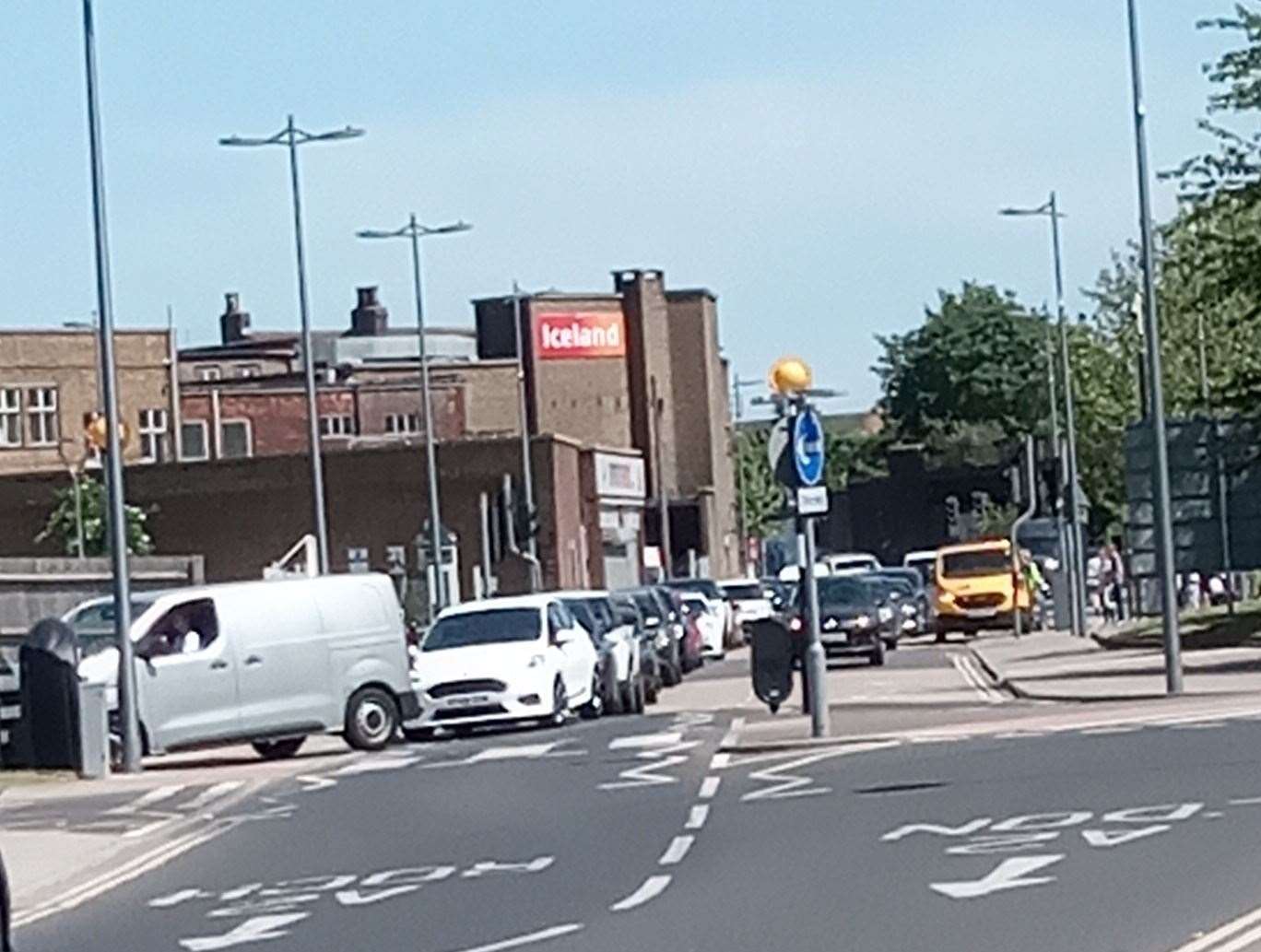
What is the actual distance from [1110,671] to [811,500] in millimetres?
13331

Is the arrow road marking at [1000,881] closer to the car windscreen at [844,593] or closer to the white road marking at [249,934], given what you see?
the white road marking at [249,934]

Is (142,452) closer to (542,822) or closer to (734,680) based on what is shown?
(734,680)

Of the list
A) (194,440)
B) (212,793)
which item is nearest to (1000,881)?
(212,793)

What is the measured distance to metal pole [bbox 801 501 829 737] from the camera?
31.4 metres

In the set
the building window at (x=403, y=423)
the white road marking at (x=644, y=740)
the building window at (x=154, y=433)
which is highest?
the building window at (x=403, y=423)

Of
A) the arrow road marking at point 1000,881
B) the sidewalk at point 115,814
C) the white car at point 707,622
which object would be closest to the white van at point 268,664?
the sidewalk at point 115,814

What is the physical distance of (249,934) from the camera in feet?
59.6

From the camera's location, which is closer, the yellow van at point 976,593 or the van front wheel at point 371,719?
the van front wheel at point 371,719

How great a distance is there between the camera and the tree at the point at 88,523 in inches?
3292

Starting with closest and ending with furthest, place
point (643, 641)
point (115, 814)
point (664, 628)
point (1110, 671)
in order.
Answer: point (115, 814), point (1110, 671), point (643, 641), point (664, 628)

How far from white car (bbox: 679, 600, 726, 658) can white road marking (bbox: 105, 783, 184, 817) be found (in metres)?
32.0

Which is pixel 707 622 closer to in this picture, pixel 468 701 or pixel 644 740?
pixel 468 701

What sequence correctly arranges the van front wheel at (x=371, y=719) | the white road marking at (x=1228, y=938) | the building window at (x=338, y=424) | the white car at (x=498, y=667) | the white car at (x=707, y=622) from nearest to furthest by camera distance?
the white road marking at (x=1228, y=938)
the van front wheel at (x=371, y=719)
the white car at (x=498, y=667)
the white car at (x=707, y=622)
the building window at (x=338, y=424)

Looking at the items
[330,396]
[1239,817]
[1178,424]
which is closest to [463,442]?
[330,396]
